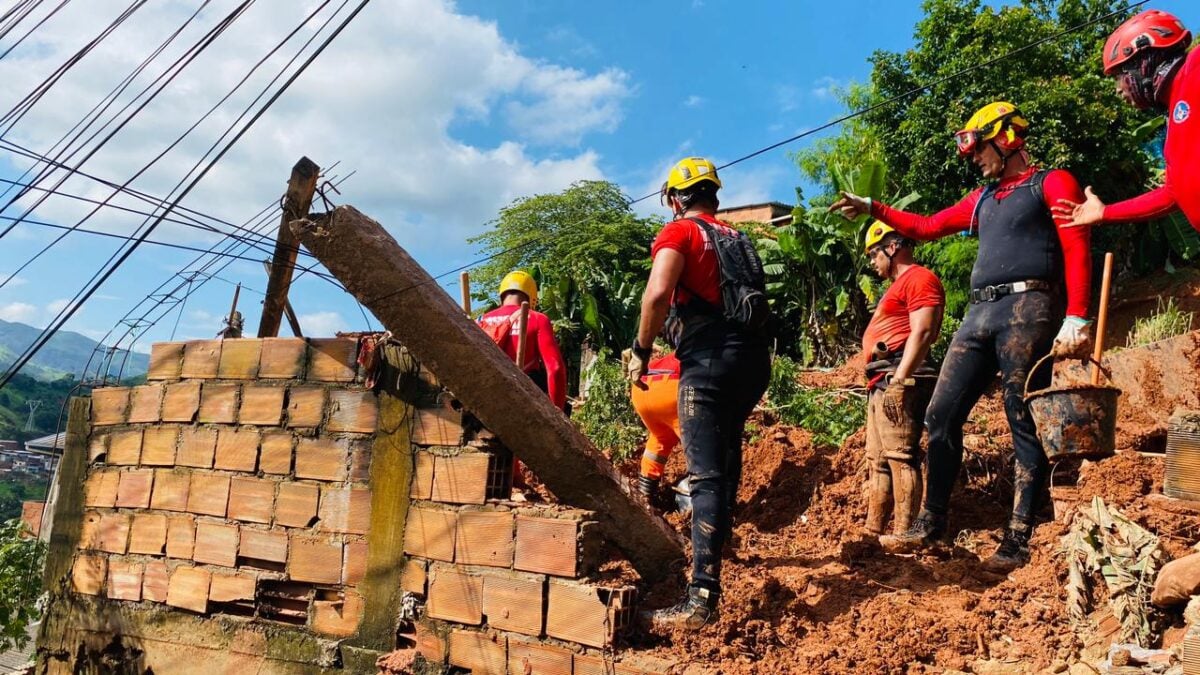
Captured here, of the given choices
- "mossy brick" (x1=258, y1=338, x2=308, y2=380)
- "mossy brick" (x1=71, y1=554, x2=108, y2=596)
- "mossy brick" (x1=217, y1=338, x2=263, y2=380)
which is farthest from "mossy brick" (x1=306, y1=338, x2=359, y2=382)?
"mossy brick" (x1=71, y1=554, x2=108, y2=596)

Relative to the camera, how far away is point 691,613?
10.2ft

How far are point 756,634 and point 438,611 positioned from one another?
1.44 metres

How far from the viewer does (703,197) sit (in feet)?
12.0

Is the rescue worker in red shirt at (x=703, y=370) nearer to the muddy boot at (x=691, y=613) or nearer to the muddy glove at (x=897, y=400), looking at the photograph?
the muddy boot at (x=691, y=613)

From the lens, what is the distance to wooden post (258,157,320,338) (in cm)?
423

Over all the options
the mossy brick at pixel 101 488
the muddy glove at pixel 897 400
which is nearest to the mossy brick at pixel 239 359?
the mossy brick at pixel 101 488

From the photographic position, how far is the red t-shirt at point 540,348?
16.0ft

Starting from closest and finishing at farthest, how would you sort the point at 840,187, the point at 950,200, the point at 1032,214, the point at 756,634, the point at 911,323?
the point at 756,634
the point at 1032,214
the point at 911,323
the point at 950,200
the point at 840,187

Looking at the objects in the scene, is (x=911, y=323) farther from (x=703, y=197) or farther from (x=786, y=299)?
(x=786, y=299)

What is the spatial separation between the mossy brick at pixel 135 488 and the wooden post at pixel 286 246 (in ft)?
3.38

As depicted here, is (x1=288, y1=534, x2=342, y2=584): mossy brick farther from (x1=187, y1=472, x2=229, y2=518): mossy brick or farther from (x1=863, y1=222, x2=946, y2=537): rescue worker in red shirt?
(x1=863, y1=222, x2=946, y2=537): rescue worker in red shirt

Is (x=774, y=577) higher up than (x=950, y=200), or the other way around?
(x=950, y=200)

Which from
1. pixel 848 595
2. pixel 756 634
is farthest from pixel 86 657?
pixel 848 595

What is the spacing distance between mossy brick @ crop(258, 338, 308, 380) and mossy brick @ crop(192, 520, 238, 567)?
32.5 inches
